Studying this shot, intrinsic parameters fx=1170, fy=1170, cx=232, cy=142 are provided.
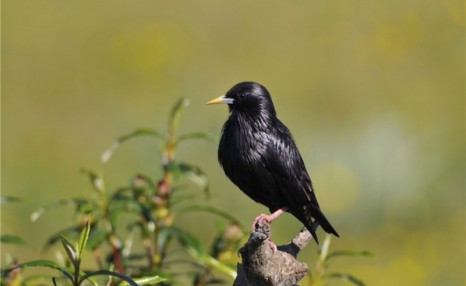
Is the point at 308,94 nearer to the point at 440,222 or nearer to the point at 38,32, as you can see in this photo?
the point at 440,222

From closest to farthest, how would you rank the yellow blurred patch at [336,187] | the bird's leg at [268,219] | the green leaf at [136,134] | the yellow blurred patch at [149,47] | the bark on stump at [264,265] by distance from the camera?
1. the bark on stump at [264,265]
2. the bird's leg at [268,219]
3. the green leaf at [136,134]
4. the yellow blurred patch at [336,187]
5. the yellow blurred patch at [149,47]

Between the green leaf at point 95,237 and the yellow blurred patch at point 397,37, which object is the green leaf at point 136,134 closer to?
the green leaf at point 95,237

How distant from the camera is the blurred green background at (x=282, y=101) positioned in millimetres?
7438

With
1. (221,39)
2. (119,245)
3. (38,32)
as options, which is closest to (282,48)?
(221,39)

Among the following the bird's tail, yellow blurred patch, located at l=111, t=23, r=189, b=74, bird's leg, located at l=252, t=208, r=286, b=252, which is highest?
yellow blurred patch, located at l=111, t=23, r=189, b=74

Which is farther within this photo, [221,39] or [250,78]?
[221,39]

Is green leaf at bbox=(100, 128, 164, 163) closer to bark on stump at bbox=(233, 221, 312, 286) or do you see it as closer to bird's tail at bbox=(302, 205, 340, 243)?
bird's tail at bbox=(302, 205, 340, 243)

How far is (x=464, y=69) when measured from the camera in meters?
9.05

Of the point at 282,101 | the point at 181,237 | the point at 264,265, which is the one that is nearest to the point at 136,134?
the point at 181,237

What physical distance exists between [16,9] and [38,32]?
32 cm

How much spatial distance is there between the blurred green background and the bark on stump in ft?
11.3

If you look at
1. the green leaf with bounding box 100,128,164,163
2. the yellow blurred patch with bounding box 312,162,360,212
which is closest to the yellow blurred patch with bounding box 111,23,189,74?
the yellow blurred patch with bounding box 312,162,360,212

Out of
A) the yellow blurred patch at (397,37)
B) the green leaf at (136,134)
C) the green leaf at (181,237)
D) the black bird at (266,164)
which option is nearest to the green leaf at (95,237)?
the green leaf at (181,237)

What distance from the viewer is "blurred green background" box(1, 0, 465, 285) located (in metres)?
7.44
